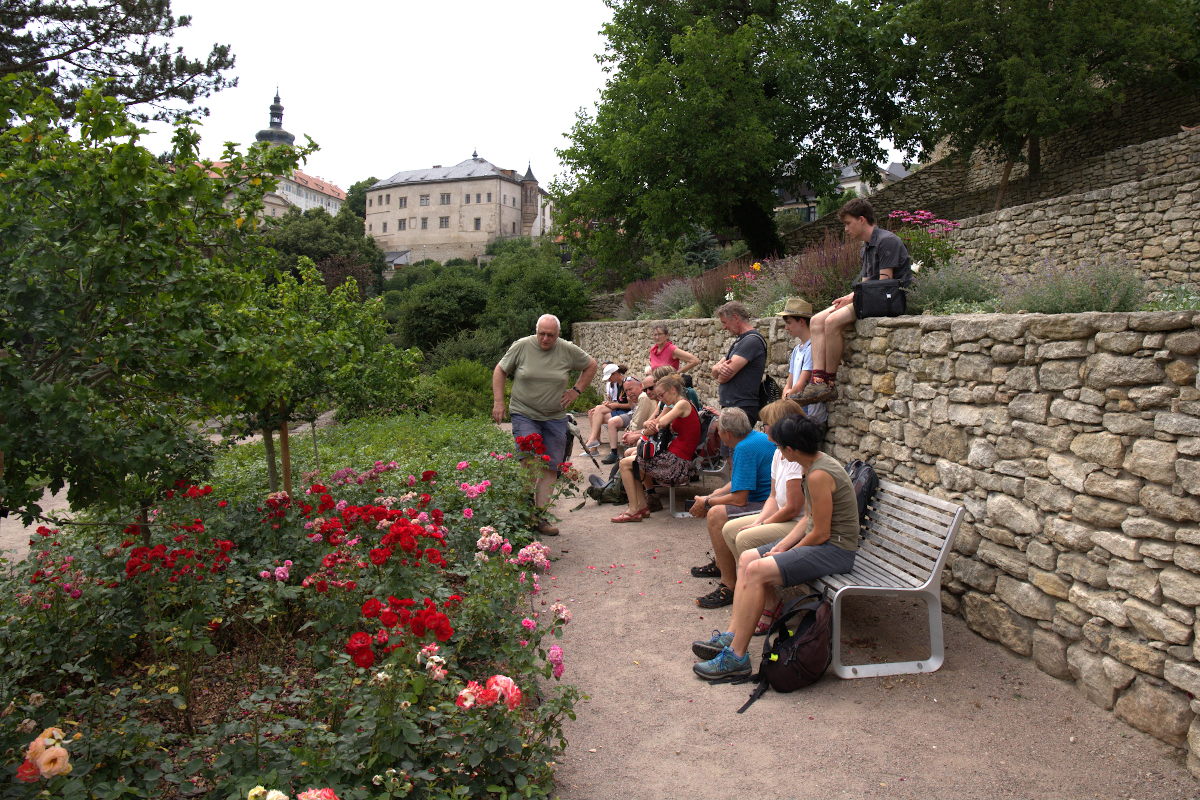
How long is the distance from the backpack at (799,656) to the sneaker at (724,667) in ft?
0.23

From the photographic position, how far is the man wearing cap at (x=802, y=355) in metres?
5.39

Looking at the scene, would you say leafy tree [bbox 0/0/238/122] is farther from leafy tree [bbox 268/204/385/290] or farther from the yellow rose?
leafy tree [bbox 268/204/385/290]

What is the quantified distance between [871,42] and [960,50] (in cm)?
186

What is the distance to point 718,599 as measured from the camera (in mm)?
4375

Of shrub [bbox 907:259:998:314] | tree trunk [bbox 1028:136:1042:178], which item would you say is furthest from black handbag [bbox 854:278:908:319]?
tree trunk [bbox 1028:136:1042:178]

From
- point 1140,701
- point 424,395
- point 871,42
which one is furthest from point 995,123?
point 1140,701

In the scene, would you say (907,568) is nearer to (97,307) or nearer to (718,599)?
(718,599)

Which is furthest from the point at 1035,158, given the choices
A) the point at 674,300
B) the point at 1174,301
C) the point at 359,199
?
the point at 359,199

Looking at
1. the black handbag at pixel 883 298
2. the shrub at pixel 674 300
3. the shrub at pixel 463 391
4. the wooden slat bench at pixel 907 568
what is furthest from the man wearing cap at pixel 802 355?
the shrub at pixel 463 391

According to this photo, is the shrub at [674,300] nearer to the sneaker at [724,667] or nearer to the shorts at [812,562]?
the shorts at [812,562]

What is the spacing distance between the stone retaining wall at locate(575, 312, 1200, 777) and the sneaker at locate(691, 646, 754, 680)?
1.28m

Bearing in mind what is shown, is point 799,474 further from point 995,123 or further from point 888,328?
point 995,123

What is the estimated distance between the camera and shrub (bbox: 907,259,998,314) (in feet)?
17.0

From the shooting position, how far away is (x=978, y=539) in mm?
3746
